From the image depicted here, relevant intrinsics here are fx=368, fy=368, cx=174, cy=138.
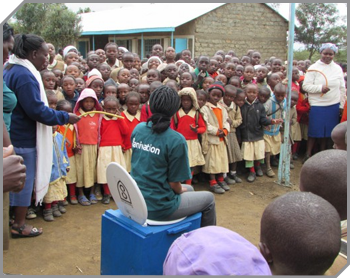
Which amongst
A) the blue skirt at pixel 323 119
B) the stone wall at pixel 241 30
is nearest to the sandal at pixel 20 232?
the blue skirt at pixel 323 119

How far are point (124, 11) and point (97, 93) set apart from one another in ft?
58.3

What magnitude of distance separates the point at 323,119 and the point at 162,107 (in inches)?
170

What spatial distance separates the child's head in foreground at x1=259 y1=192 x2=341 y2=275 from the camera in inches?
50.6

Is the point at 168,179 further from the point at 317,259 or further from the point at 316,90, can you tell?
the point at 316,90

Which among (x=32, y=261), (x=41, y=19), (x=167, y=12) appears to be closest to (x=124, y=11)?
(x=167, y=12)

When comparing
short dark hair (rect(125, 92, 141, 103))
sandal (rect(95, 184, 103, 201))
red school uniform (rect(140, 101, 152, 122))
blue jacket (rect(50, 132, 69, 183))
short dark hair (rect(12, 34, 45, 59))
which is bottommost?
sandal (rect(95, 184, 103, 201))

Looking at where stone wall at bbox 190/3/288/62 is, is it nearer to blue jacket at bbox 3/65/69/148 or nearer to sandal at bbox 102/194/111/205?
sandal at bbox 102/194/111/205

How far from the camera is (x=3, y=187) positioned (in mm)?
1746

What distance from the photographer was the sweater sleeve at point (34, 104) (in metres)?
3.25

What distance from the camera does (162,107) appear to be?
2.70m

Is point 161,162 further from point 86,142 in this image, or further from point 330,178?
point 86,142

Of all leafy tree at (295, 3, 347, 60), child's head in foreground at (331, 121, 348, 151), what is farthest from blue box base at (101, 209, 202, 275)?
leafy tree at (295, 3, 347, 60)

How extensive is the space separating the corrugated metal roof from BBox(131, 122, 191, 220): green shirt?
42.0ft

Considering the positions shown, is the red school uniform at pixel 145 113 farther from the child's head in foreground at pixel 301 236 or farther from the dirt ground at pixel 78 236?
the child's head in foreground at pixel 301 236
